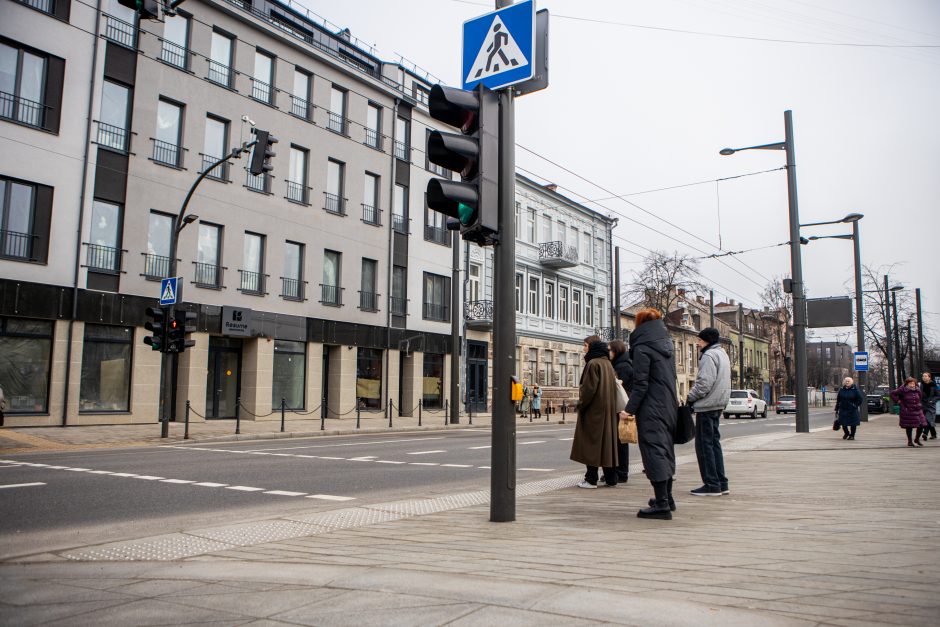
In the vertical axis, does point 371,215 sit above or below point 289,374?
above

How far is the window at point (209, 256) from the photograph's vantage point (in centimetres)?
2505

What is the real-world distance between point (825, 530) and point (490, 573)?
2.74m

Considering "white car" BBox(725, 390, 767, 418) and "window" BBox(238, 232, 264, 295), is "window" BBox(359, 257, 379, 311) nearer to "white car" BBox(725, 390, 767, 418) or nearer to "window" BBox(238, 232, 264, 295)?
"window" BBox(238, 232, 264, 295)

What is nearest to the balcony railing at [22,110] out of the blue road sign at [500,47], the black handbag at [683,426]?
the blue road sign at [500,47]

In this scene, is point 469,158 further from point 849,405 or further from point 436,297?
point 436,297

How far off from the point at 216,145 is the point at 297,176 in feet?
12.5

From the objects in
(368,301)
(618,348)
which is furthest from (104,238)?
(618,348)

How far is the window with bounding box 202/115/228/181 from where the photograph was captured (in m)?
25.5

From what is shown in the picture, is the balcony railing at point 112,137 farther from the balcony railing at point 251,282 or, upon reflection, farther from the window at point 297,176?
the window at point 297,176

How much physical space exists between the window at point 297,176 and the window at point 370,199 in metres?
3.33

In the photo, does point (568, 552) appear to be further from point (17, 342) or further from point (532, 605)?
point (17, 342)

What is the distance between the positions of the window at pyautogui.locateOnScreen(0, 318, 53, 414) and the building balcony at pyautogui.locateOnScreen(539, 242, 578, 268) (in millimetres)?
27112

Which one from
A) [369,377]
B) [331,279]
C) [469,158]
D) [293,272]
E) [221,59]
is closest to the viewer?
[469,158]

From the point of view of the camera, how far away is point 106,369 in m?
22.2
